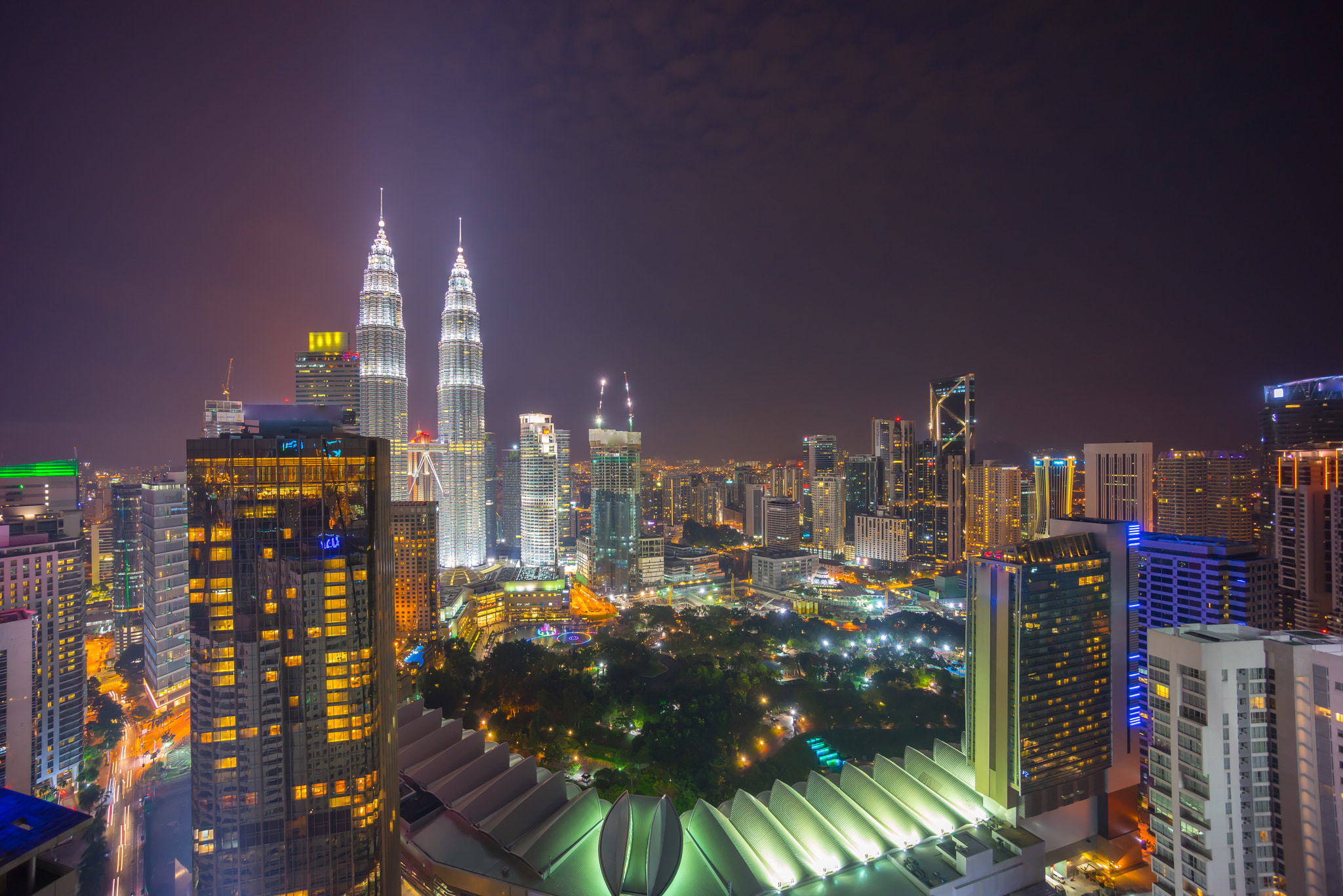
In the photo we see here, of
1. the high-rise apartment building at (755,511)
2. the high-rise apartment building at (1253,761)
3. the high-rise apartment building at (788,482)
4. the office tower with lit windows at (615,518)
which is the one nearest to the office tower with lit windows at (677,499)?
the high-rise apartment building at (755,511)

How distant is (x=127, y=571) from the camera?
23.4m

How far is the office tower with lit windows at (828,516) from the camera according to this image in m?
45.0

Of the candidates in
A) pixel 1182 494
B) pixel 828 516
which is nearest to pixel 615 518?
pixel 828 516

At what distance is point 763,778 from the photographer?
44.3 feet

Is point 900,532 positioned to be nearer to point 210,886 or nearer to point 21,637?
point 210,886

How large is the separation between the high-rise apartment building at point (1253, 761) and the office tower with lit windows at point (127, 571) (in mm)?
32289

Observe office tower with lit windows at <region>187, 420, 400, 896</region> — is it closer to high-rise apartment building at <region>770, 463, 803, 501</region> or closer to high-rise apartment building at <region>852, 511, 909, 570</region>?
high-rise apartment building at <region>852, 511, 909, 570</region>

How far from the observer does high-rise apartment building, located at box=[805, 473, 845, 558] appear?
4497 centimetres

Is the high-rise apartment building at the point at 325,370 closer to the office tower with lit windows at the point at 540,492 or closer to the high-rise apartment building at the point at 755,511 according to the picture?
the office tower with lit windows at the point at 540,492

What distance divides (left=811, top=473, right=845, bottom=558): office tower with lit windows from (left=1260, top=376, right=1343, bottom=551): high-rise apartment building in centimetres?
2751

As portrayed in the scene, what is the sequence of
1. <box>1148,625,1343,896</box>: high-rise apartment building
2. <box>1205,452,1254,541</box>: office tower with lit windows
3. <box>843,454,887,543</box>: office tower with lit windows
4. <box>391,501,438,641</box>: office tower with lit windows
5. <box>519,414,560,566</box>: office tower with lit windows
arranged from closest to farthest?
1. <box>1148,625,1343,896</box>: high-rise apartment building
2. <box>391,501,438,641</box>: office tower with lit windows
3. <box>1205,452,1254,541</box>: office tower with lit windows
4. <box>519,414,560,566</box>: office tower with lit windows
5. <box>843,454,887,543</box>: office tower with lit windows

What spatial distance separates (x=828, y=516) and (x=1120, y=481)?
22328mm

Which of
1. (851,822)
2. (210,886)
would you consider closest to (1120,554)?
(851,822)

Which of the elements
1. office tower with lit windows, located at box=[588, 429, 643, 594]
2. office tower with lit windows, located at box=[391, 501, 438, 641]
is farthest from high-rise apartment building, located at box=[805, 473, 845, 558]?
office tower with lit windows, located at box=[391, 501, 438, 641]
